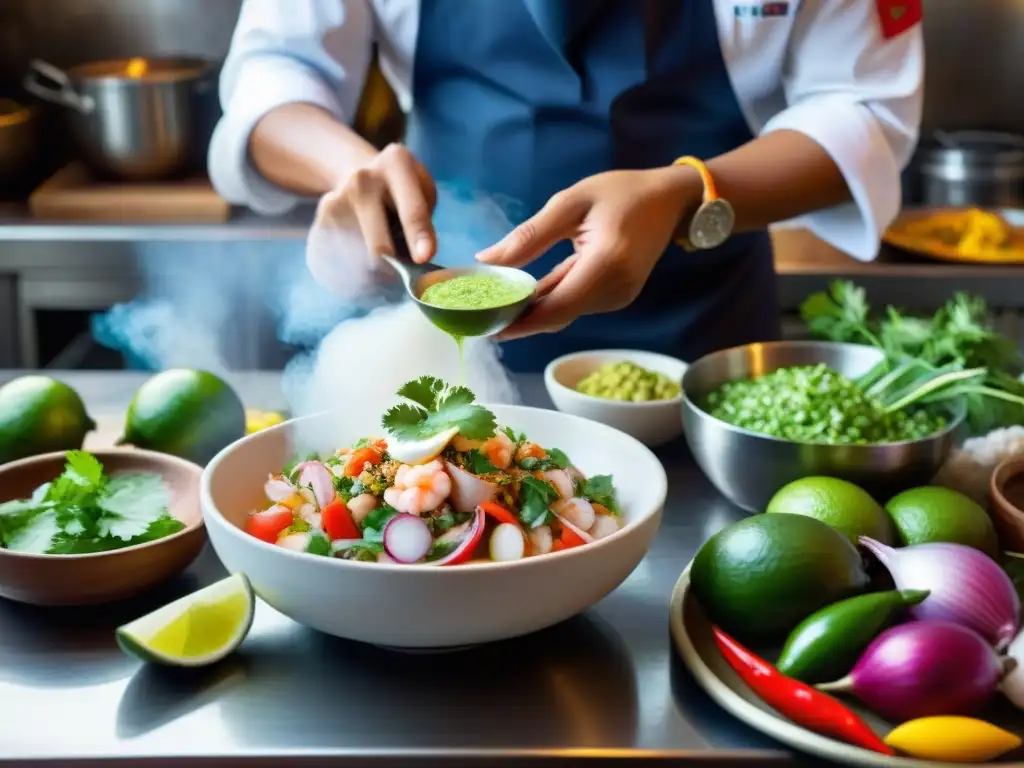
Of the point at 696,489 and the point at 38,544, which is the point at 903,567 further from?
the point at 38,544

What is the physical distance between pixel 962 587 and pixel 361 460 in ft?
2.04

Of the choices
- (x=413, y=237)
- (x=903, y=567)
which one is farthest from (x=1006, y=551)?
(x=413, y=237)

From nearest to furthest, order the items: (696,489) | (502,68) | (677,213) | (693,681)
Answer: (693,681) < (696,489) < (677,213) < (502,68)

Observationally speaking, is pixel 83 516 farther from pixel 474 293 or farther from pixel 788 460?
pixel 788 460

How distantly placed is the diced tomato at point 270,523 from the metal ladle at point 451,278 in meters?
0.33

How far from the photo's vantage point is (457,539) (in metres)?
1.18

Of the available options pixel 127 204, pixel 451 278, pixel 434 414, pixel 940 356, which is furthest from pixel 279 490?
pixel 127 204

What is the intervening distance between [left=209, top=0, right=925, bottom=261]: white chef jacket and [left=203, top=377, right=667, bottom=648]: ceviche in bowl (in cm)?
86

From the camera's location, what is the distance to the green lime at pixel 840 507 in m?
1.29

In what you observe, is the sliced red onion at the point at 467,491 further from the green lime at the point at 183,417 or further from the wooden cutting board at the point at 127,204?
the wooden cutting board at the point at 127,204

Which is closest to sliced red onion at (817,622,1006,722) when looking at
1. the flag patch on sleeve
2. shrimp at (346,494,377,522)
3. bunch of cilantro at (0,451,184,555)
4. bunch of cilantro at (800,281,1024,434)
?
shrimp at (346,494,377,522)

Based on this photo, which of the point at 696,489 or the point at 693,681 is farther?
the point at 696,489

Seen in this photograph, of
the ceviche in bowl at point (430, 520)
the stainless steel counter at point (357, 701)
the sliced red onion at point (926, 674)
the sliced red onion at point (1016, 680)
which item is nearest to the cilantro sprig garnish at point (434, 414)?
the ceviche in bowl at point (430, 520)

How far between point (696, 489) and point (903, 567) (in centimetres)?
43
